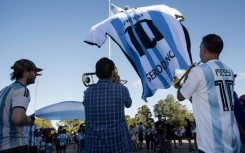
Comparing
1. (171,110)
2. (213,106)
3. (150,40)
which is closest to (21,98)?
(213,106)

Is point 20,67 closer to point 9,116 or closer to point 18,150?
point 9,116

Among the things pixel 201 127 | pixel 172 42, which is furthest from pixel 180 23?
pixel 201 127

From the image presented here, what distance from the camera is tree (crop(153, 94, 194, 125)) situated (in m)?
87.1

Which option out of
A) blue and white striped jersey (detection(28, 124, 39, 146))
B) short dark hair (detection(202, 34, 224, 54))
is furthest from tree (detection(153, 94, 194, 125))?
short dark hair (detection(202, 34, 224, 54))

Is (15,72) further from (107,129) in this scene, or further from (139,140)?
(139,140)

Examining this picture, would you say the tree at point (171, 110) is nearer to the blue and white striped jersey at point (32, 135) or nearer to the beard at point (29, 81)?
the blue and white striped jersey at point (32, 135)

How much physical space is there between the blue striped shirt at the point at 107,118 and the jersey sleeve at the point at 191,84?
67 centimetres

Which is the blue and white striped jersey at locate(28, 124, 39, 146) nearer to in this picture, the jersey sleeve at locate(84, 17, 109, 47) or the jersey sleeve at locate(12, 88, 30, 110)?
the jersey sleeve at locate(84, 17, 109, 47)

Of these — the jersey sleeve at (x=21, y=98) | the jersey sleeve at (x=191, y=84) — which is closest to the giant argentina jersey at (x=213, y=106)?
the jersey sleeve at (x=191, y=84)

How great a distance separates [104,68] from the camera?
3285 mm

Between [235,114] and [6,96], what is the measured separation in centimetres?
250

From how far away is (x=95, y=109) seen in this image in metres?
3.14

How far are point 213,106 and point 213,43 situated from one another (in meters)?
0.72

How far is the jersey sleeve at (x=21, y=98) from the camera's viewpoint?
2914mm
